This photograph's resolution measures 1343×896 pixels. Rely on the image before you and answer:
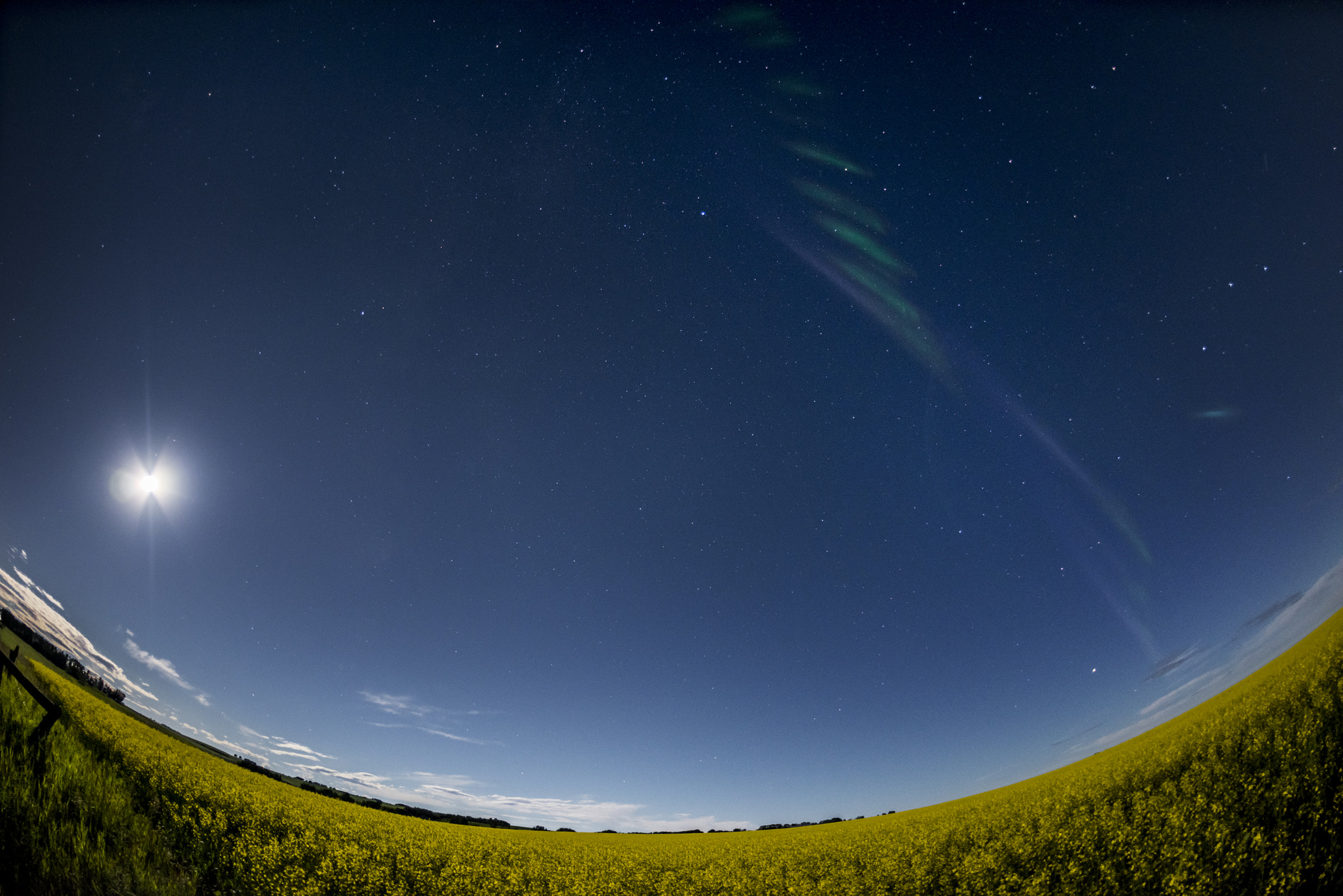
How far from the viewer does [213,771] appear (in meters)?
14.4

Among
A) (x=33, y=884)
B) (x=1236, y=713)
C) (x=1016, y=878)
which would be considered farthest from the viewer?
(x=1236, y=713)

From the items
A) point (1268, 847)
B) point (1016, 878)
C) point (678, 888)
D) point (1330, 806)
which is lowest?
point (678, 888)

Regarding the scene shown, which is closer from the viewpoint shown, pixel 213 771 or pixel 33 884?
pixel 33 884

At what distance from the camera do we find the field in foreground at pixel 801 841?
6961mm

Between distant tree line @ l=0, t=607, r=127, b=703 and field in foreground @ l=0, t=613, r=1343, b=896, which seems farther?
distant tree line @ l=0, t=607, r=127, b=703

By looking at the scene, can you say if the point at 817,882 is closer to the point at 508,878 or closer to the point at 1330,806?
the point at 508,878

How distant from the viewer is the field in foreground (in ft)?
22.8

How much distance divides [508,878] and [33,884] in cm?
921

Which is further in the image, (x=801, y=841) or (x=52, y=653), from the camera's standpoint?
(x=52, y=653)

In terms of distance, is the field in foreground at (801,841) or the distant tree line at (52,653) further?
the distant tree line at (52,653)

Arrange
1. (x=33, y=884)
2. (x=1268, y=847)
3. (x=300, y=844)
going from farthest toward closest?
(x=300, y=844), (x=1268, y=847), (x=33, y=884)

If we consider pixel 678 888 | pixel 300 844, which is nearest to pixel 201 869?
pixel 300 844

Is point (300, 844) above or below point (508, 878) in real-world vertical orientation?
above

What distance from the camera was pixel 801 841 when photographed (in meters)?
16.8
